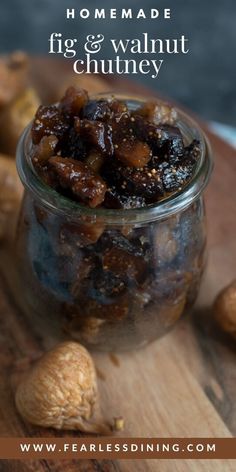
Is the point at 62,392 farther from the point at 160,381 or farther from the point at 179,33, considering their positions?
the point at 179,33

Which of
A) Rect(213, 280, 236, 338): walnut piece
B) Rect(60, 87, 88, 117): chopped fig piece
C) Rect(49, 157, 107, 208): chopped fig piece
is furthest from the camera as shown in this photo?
Rect(213, 280, 236, 338): walnut piece

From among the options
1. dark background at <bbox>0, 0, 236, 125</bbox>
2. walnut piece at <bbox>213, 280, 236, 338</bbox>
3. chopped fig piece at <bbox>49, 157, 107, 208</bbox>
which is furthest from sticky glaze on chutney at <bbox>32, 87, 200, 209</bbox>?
dark background at <bbox>0, 0, 236, 125</bbox>

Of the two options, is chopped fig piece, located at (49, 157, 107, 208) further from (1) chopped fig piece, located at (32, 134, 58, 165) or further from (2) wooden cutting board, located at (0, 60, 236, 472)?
(2) wooden cutting board, located at (0, 60, 236, 472)

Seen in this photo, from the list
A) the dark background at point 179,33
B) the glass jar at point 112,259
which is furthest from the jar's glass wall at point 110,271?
the dark background at point 179,33

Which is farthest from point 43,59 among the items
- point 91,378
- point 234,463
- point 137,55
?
point 234,463

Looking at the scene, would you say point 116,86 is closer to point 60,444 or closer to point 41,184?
point 41,184

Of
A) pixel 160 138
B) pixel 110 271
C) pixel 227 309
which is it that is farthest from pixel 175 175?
pixel 227 309

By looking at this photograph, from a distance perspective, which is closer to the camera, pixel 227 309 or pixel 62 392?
pixel 62 392

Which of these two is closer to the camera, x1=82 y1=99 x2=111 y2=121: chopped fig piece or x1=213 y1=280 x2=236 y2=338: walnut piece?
x1=82 y1=99 x2=111 y2=121: chopped fig piece
